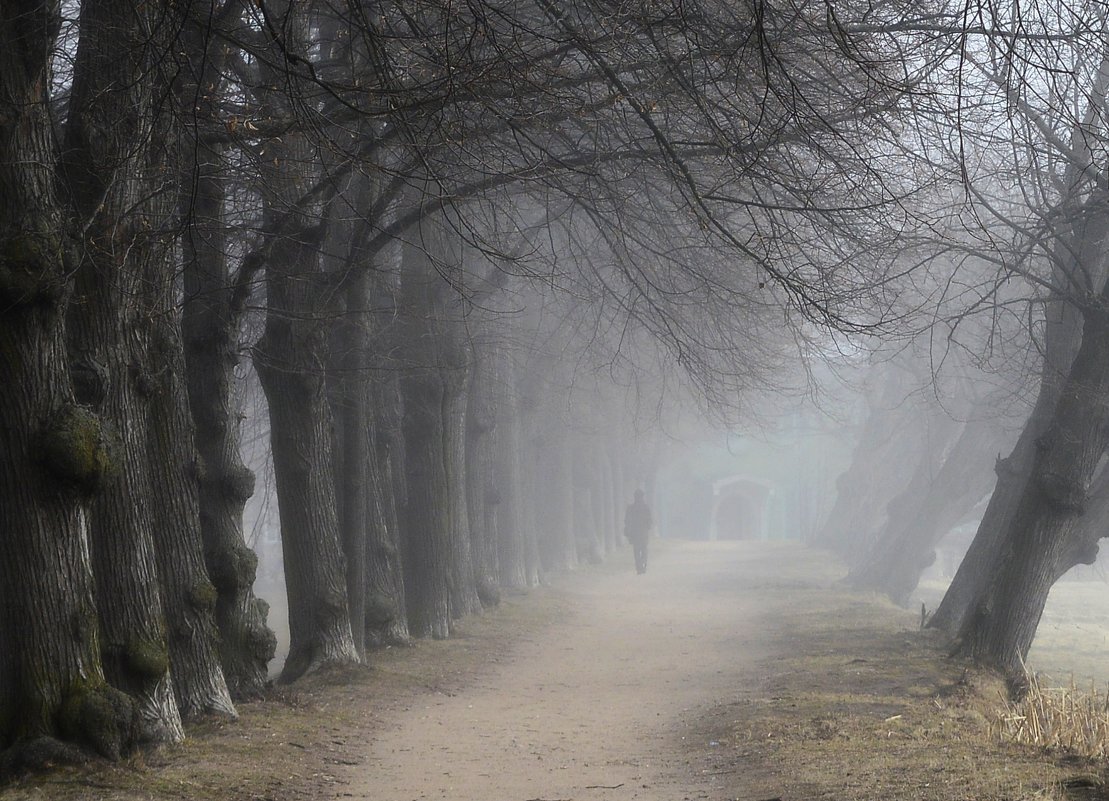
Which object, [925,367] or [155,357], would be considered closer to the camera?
[155,357]

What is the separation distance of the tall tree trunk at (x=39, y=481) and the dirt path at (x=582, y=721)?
6.05 ft

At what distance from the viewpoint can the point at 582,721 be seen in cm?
1052

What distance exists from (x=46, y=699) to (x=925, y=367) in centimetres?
2568

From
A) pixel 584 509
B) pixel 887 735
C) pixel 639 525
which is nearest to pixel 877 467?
pixel 584 509

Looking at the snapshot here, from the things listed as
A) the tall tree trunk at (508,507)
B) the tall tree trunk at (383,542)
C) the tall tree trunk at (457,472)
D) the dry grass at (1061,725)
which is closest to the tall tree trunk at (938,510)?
the tall tree trunk at (508,507)

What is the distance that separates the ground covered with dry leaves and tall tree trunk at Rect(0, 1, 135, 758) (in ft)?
1.50

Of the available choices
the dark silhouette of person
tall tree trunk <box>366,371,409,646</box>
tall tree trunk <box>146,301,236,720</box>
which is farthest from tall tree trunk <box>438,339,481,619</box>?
the dark silhouette of person

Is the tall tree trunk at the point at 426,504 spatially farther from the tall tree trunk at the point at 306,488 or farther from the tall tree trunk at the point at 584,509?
the tall tree trunk at the point at 584,509

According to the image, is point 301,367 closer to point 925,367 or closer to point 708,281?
point 708,281

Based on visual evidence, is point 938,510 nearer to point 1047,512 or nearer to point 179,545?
point 1047,512

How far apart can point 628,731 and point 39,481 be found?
549 centimetres

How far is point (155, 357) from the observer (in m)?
8.23

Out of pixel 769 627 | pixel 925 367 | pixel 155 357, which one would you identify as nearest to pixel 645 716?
pixel 155 357

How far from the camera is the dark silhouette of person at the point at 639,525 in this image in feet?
101
